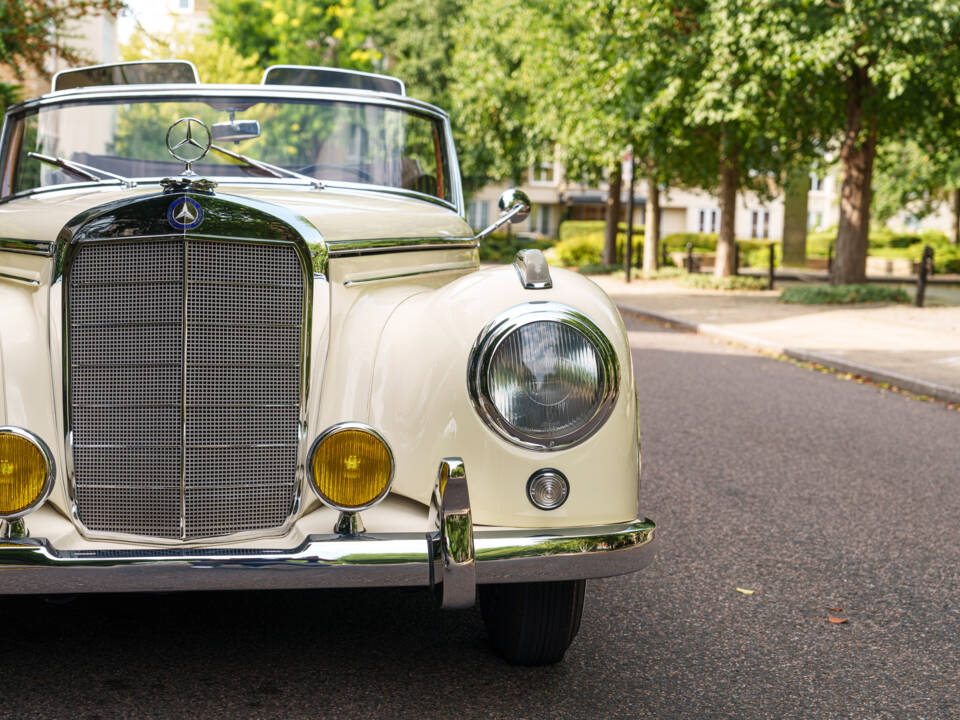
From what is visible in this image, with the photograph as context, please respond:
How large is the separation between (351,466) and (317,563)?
0.95ft

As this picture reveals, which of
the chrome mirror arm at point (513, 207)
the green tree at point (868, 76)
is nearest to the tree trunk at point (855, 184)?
the green tree at point (868, 76)

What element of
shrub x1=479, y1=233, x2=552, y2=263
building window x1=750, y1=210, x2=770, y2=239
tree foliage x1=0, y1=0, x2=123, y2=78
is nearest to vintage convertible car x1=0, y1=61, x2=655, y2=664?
tree foliage x1=0, y1=0, x2=123, y2=78

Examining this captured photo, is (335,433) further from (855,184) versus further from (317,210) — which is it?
(855,184)

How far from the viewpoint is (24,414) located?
2953 mm

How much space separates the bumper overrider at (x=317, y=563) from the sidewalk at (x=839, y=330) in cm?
782

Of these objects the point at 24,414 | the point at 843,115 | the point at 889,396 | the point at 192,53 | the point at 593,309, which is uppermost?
the point at 192,53

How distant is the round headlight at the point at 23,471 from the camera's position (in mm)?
2875

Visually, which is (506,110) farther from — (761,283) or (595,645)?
(595,645)

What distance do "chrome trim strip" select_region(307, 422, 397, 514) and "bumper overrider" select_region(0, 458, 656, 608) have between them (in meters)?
0.10

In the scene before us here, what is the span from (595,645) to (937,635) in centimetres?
119

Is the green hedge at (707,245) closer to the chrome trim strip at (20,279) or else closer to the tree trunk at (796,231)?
the tree trunk at (796,231)

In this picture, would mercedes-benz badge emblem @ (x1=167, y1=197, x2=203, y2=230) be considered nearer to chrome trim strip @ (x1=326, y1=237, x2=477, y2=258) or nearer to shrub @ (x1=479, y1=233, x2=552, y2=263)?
chrome trim strip @ (x1=326, y1=237, x2=477, y2=258)

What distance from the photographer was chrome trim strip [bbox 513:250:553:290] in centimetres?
314

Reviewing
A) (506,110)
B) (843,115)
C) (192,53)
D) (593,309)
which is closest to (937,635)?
(593,309)
